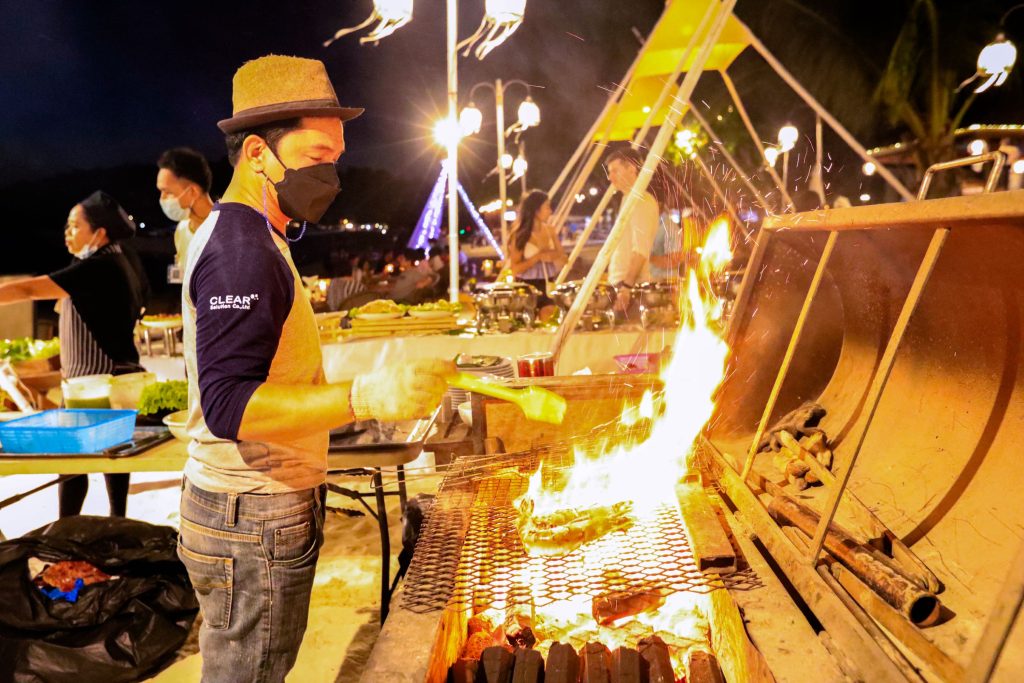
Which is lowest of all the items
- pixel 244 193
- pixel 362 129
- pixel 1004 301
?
pixel 1004 301

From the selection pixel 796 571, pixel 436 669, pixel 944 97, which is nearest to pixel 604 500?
pixel 796 571

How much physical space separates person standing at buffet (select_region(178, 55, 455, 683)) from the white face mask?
3104 mm

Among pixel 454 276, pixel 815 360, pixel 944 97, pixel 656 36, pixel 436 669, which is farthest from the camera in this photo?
pixel 944 97

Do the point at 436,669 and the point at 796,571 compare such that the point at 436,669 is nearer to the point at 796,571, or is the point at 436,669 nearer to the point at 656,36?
the point at 796,571

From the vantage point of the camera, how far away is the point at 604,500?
2.69m

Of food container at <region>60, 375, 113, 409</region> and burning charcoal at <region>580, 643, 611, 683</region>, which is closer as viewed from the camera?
burning charcoal at <region>580, 643, 611, 683</region>

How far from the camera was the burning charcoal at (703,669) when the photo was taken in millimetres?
1871

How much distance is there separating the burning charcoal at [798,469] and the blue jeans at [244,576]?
189cm

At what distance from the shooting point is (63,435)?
327 cm

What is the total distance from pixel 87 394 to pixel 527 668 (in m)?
3.24

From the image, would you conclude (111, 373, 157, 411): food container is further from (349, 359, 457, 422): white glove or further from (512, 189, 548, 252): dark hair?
(512, 189, 548, 252): dark hair

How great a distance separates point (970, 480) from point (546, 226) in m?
6.26

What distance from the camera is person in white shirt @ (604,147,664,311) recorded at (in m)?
5.91

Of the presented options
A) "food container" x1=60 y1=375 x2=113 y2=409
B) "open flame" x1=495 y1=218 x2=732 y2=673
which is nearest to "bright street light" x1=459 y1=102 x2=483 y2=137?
"open flame" x1=495 y1=218 x2=732 y2=673
